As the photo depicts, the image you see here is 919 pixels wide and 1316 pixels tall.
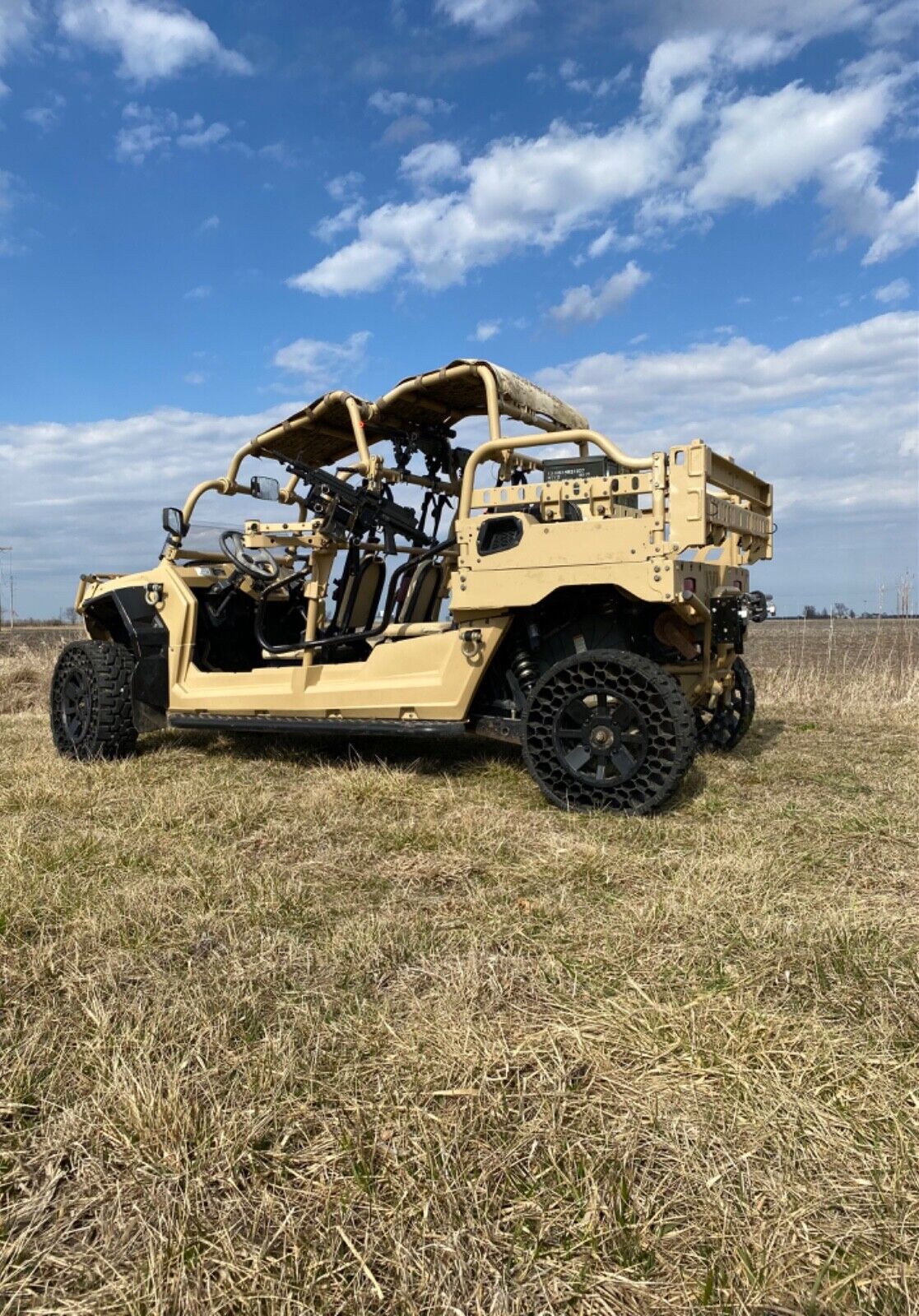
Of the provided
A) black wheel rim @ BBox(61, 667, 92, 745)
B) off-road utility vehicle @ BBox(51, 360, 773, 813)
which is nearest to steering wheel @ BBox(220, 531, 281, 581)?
off-road utility vehicle @ BBox(51, 360, 773, 813)

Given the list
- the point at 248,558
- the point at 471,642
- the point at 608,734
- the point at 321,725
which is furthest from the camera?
the point at 248,558

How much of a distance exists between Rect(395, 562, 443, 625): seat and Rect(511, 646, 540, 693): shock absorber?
3.95 ft

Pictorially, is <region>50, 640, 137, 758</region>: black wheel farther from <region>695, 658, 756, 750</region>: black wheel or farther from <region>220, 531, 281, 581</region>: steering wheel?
<region>695, 658, 756, 750</region>: black wheel

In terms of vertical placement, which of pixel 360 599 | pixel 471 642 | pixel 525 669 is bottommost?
pixel 525 669

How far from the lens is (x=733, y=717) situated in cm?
563

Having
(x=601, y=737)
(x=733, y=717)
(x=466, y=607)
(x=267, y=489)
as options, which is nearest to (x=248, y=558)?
(x=267, y=489)

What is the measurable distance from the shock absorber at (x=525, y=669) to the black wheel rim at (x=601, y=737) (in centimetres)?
Result: 48

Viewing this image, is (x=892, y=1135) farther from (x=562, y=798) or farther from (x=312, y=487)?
(x=312, y=487)

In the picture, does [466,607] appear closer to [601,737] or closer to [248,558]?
[601,737]

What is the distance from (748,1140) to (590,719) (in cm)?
256

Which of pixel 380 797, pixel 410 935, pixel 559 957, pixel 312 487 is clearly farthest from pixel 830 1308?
pixel 312 487

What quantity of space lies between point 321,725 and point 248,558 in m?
1.47

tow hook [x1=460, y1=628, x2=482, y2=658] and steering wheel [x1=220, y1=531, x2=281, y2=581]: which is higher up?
steering wheel [x1=220, y1=531, x2=281, y2=581]

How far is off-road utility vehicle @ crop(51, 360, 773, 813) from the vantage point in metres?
4.06
